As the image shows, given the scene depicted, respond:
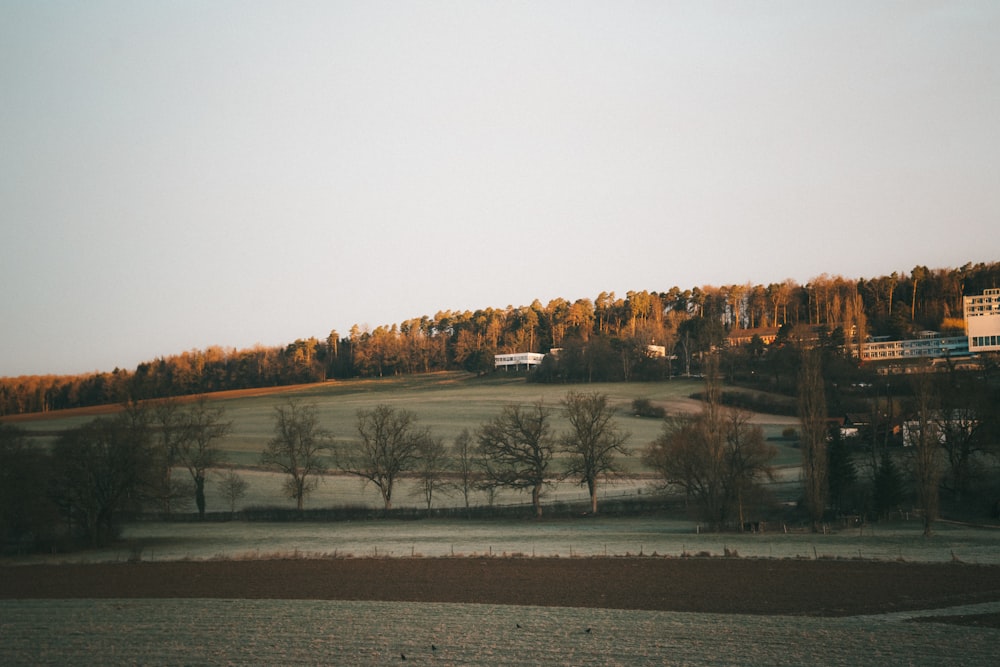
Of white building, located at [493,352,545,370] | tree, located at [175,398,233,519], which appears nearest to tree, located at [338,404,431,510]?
tree, located at [175,398,233,519]

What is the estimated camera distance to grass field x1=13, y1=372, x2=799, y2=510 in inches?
2648

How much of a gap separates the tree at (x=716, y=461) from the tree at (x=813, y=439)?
3.03 m

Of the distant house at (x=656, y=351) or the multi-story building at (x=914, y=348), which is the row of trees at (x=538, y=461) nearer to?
the distant house at (x=656, y=351)

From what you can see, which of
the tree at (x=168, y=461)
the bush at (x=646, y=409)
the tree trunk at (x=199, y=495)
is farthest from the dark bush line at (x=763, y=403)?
the tree trunk at (x=199, y=495)

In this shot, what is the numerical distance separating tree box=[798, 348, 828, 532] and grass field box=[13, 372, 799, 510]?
1492 centimetres

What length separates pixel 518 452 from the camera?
213 feet

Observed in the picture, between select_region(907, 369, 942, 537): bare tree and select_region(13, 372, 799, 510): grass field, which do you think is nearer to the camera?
select_region(907, 369, 942, 537): bare tree

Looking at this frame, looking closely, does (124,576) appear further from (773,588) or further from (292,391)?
(292,391)

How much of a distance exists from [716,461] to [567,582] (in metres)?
23.0

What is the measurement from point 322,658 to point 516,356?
151 m

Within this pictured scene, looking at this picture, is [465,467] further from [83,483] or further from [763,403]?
[763,403]

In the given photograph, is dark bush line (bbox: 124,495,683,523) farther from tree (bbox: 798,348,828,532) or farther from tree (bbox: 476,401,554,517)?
tree (bbox: 798,348,828,532)

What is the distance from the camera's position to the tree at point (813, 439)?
159 feet

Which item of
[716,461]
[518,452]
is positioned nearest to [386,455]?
[518,452]
